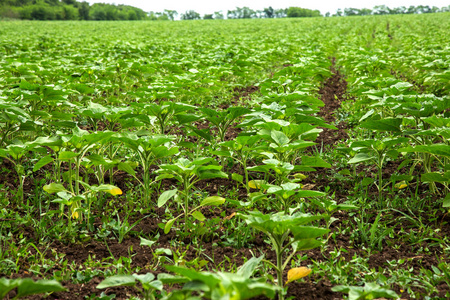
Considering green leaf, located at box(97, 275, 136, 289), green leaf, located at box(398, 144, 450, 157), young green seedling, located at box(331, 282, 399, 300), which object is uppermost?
green leaf, located at box(398, 144, 450, 157)

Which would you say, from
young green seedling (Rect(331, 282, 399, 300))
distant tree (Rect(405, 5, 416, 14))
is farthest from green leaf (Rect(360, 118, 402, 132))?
distant tree (Rect(405, 5, 416, 14))

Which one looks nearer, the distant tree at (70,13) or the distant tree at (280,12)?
the distant tree at (70,13)

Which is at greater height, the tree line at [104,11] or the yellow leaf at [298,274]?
the tree line at [104,11]

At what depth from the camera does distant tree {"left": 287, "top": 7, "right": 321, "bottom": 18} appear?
70.7 meters

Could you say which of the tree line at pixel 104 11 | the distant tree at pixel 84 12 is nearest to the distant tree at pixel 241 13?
the tree line at pixel 104 11

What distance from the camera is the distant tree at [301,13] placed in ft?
232

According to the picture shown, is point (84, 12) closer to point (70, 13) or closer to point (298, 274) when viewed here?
point (70, 13)


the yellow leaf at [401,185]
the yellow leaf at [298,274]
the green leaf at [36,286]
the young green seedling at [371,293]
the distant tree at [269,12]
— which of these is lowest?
the yellow leaf at [298,274]

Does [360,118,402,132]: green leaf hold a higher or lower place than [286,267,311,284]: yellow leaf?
higher

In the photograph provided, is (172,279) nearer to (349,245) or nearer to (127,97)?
(349,245)

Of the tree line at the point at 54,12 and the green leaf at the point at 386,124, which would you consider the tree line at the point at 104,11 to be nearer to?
the tree line at the point at 54,12

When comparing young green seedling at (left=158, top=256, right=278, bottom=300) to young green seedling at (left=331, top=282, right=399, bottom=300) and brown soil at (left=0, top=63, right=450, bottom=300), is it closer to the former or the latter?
young green seedling at (left=331, top=282, right=399, bottom=300)

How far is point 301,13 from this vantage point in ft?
233

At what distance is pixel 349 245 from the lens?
223cm
